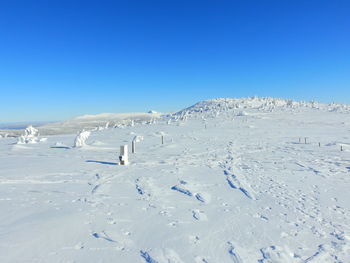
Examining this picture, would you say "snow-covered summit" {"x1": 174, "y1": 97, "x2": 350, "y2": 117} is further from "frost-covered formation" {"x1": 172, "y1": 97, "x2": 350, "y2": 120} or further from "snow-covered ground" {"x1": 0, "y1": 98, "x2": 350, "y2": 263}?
"snow-covered ground" {"x1": 0, "y1": 98, "x2": 350, "y2": 263}

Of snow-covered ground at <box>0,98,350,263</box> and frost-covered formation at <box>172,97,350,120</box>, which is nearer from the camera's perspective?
snow-covered ground at <box>0,98,350,263</box>

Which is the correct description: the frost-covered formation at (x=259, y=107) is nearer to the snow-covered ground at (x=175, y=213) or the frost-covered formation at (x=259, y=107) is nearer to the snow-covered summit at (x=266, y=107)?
the snow-covered summit at (x=266, y=107)

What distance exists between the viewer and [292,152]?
14133 millimetres

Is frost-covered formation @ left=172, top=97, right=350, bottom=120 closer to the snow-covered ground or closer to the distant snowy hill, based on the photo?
the distant snowy hill

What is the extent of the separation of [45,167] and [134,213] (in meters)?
6.71

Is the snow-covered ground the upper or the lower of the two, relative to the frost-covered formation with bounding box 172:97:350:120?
lower

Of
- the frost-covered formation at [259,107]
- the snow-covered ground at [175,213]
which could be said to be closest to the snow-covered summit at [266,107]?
the frost-covered formation at [259,107]

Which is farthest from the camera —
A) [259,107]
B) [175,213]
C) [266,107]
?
[259,107]

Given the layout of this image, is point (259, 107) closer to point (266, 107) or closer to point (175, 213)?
point (266, 107)

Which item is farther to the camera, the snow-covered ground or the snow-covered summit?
the snow-covered summit

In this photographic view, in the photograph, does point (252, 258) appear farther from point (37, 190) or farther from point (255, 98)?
point (255, 98)

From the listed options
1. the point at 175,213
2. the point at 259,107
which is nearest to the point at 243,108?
the point at 259,107

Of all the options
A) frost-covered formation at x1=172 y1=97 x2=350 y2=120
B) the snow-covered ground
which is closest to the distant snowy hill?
frost-covered formation at x1=172 y1=97 x2=350 y2=120

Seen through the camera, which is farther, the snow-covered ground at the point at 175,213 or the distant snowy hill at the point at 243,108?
the distant snowy hill at the point at 243,108
